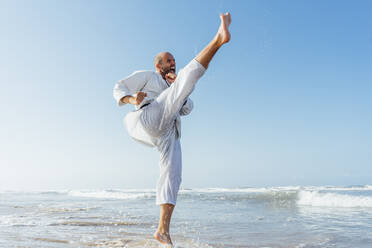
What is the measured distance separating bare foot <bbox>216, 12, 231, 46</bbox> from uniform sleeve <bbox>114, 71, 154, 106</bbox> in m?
0.86

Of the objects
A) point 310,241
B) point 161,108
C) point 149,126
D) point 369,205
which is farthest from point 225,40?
point 369,205

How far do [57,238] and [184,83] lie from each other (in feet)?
8.38

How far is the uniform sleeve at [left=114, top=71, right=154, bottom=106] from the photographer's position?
274 centimetres

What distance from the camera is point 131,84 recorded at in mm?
2881

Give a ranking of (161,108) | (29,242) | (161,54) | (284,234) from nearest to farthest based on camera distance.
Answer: (161,108)
(161,54)
(29,242)
(284,234)

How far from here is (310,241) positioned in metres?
3.59

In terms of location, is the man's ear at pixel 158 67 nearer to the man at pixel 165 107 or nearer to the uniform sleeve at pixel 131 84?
the man at pixel 165 107

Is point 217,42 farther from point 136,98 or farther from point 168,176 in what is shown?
point 168,176

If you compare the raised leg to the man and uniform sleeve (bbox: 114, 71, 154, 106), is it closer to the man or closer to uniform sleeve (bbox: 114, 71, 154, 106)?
the man

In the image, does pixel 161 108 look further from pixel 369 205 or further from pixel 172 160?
pixel 369 205

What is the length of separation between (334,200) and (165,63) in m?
8.84

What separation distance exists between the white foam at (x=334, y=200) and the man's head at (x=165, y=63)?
8.06 metres

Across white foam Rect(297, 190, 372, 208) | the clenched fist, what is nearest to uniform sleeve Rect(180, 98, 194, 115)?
the clenched fist

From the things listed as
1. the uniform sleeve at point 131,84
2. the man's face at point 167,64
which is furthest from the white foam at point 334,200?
the uniform sleeve at point 131,84
